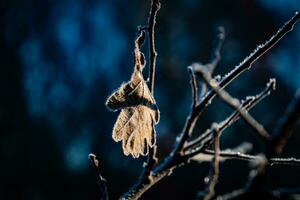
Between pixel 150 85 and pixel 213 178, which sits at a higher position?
pixel 150 85

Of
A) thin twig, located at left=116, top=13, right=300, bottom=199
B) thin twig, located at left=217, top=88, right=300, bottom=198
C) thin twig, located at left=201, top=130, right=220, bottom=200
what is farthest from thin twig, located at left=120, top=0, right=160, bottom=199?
thin twig, located at left=217, top=88, right=300, bottom=198

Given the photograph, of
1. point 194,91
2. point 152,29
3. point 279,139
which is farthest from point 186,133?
point 279,139

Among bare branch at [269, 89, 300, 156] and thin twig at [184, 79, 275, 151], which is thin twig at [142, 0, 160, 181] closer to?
thin twig at [184, 79, 275, 151]

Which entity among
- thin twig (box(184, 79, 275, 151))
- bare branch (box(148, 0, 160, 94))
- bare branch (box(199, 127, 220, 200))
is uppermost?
bare branch (box(148, 0, 160, 94))

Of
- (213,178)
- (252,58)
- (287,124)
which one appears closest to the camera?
(287,124)

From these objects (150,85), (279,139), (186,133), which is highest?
(150,85)

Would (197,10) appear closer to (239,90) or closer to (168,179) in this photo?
(239,90)

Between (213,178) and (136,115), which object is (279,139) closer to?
(213,178)

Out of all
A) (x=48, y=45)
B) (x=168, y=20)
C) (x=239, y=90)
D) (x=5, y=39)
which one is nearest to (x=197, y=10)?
(x=168, y=20)
